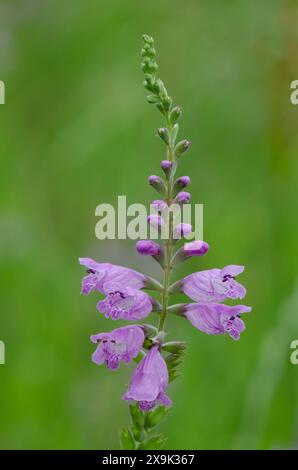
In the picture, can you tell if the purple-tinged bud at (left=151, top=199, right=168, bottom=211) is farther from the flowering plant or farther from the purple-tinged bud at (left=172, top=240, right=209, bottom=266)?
the purple-tinged bud at (left=172, top=240, right=209, bottom=266)

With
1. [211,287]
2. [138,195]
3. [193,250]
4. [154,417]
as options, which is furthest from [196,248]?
[138,195]

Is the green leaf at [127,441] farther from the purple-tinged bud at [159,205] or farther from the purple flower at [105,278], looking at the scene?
the purple-tinged bud at [159,205]

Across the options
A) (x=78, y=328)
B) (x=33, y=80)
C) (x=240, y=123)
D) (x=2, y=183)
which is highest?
(x=33, y=80)

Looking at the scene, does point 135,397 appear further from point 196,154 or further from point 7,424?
point 196,154

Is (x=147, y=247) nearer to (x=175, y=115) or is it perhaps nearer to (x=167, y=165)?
(x=167, y=165)

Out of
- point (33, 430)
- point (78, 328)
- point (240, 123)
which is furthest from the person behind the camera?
point (240, 123)

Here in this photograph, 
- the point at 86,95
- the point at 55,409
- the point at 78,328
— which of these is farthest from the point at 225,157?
the point at 55,409

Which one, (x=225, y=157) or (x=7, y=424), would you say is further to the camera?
(x=225, y=157)

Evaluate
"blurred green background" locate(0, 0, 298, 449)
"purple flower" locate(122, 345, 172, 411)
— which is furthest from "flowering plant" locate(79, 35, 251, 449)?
"blurred green background" locate(0, 0, 298, 449)
